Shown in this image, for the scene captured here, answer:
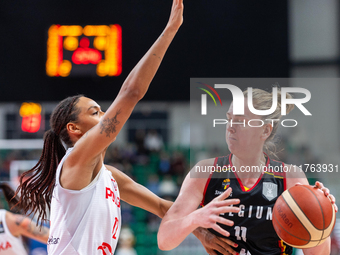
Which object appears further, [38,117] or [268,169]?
[38,117]

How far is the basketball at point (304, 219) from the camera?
7.36ft

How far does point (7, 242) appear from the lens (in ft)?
11.4

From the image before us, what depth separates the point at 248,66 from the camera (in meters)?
6.83

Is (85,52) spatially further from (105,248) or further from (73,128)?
(105,248)

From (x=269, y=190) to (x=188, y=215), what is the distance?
0.61 metres

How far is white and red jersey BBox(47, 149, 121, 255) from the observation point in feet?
7.25

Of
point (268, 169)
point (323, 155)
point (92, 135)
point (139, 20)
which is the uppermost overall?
point (139, 20)

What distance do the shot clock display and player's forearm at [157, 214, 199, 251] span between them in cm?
460

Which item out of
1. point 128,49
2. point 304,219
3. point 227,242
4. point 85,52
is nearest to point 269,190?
point 304,219

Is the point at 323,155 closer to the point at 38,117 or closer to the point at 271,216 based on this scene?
the point at 38,117

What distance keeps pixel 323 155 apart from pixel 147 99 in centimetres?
515

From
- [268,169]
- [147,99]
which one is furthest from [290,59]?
[268,169]

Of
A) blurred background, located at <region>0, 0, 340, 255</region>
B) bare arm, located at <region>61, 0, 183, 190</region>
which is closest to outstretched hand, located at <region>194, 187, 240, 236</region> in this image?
bare arm, located at <region>61, 0, 183, 190</region>

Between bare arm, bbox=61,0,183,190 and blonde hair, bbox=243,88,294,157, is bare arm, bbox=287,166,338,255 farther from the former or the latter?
bare arm, bbox=61,0,183,190
